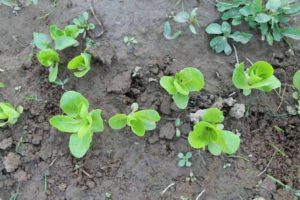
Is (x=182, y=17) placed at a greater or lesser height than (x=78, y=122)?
greater

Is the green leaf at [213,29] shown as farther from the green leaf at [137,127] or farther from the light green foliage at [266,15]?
the green leaf at [137,127]

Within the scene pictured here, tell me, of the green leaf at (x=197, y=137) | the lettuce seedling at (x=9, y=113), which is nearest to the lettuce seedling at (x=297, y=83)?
the green leaf at (x=197, y=137)

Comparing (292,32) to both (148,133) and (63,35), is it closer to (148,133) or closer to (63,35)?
(148,133)

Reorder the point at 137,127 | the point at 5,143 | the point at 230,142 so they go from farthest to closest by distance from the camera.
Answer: the point at 5,143
the point at 137,127
the point at 230,142

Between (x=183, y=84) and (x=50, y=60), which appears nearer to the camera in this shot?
(x=183, y=84)

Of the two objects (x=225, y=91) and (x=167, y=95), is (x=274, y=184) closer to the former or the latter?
(x=225, y=91)

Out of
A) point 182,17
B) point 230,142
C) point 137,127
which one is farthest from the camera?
point 182,17

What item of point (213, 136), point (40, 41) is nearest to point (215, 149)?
point (213, 136)
